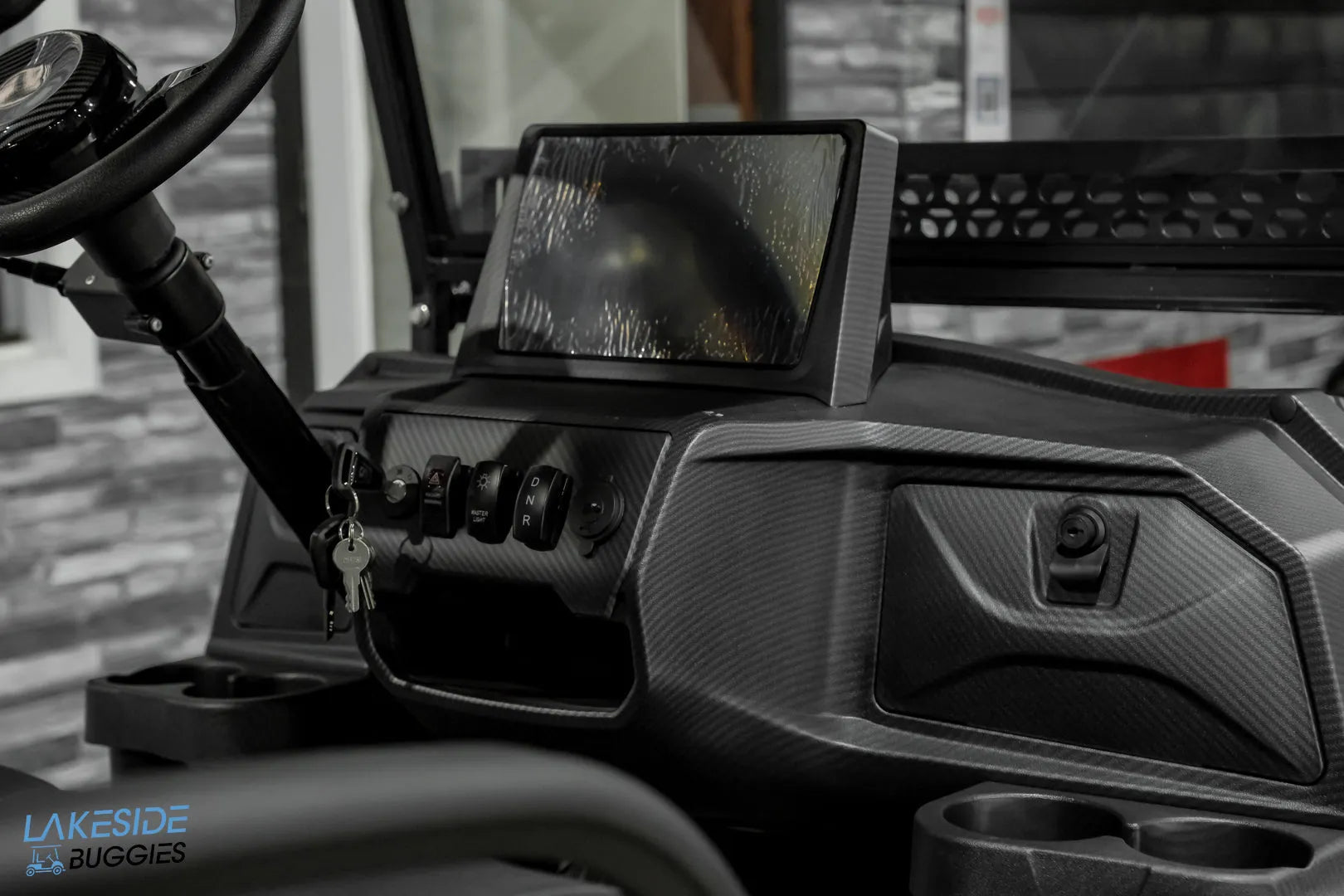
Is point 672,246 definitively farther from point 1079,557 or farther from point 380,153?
point 380,153

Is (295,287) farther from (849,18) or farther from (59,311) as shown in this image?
(849,18)

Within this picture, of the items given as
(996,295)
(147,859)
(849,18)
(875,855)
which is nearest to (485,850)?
(147,859)

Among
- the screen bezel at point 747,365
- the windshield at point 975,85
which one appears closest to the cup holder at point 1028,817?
the screen bezel at point 747,365

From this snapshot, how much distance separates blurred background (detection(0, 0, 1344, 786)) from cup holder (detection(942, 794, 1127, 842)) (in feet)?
1.15

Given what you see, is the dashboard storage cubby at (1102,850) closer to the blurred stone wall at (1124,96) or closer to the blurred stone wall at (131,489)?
the blurred stone wall at (1124,96)

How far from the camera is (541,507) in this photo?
103 centimetres

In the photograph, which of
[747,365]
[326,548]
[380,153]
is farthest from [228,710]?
[380,153]

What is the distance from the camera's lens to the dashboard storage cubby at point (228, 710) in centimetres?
122

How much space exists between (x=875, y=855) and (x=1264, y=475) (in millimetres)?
357

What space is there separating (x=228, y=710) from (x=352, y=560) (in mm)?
208

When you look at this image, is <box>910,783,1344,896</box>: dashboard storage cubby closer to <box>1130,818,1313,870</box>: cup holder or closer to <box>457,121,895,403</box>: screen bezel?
<box>1130,818,1313,870</box>: cup holder

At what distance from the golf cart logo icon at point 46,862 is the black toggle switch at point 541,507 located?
62cm

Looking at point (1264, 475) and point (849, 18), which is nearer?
point (1264, 475)

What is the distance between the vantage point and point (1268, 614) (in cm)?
91
